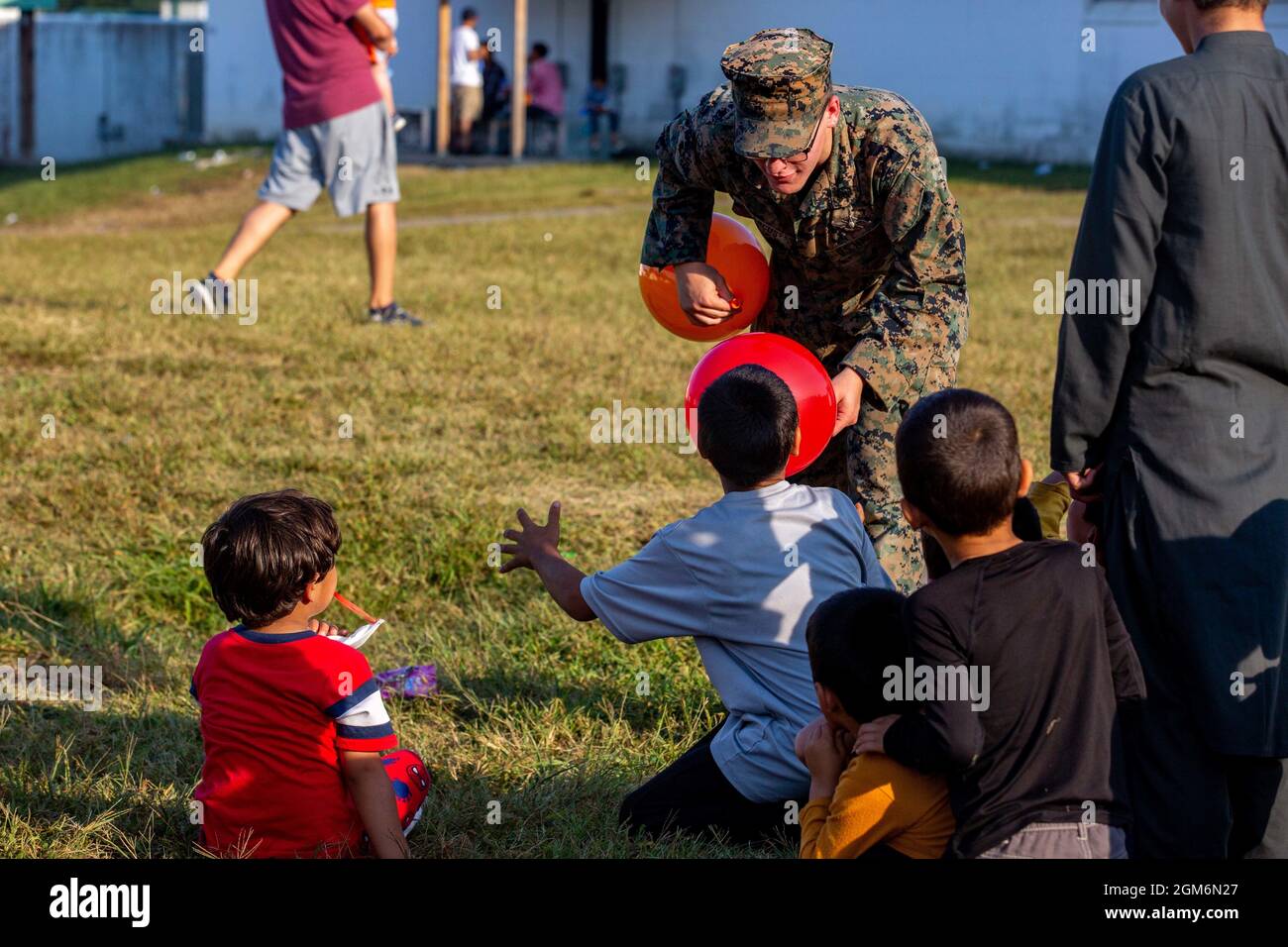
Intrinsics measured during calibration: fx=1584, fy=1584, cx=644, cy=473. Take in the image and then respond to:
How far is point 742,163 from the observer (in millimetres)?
3963

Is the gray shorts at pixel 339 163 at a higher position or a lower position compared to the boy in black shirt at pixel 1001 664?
higher

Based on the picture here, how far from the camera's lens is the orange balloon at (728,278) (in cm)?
409

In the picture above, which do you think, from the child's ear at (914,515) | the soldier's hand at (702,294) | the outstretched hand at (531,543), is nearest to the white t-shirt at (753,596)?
the outstretched hand at (531,543)

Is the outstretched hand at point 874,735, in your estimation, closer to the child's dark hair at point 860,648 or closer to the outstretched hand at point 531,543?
the child's dark hair at point 860,648

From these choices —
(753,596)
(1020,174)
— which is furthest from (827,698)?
(1020,174)

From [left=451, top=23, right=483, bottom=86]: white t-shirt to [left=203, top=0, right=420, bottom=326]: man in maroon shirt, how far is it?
14198mm

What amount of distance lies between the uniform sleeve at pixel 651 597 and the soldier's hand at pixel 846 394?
65cm

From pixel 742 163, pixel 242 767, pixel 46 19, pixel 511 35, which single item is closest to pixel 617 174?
pixel 511 35

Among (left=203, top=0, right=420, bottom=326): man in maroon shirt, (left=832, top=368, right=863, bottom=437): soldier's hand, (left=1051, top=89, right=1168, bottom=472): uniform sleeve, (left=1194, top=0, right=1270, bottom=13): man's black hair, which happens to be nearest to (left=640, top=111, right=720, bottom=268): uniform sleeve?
(left=832, top=368, right=863, bottom=437): soldier's hand

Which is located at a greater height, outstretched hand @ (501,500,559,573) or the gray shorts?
the gray shorts

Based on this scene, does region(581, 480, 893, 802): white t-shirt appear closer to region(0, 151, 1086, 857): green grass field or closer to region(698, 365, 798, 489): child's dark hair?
region(698, 365, 798, 489): child's dark hair

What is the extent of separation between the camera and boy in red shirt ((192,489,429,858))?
9.64 ft
